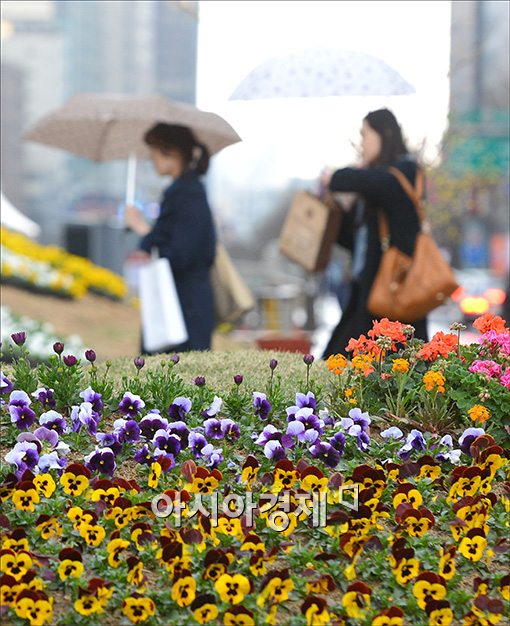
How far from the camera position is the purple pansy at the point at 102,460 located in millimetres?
4293

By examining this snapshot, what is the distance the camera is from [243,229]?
244 ft

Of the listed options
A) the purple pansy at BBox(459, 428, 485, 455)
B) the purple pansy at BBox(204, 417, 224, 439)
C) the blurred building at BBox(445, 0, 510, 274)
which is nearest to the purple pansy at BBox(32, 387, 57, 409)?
the purple pansy at BBox(204, 417, 224, 439)

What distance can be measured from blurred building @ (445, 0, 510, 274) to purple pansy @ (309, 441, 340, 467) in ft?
23.3

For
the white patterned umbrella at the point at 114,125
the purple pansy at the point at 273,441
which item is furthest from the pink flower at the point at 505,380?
the white patterned umbrella at the point at 114,125

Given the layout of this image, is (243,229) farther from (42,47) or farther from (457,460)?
(457,460)

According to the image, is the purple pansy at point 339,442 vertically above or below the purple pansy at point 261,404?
below

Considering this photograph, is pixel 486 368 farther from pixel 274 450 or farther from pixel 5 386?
pixel 5 386

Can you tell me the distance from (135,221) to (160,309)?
3.39ft

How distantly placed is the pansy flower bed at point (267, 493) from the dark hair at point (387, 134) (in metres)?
2.07

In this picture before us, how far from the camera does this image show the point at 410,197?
7.04m

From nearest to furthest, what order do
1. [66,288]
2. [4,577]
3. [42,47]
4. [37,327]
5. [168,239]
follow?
[4,577], [168,239], [37,327], [66,288], [42,47]

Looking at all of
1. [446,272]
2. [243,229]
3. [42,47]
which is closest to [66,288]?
[446,272]

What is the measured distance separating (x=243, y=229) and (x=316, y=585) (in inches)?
2795

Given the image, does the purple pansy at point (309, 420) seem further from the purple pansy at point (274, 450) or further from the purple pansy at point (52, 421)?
the purple pansy at point (52, 421)
